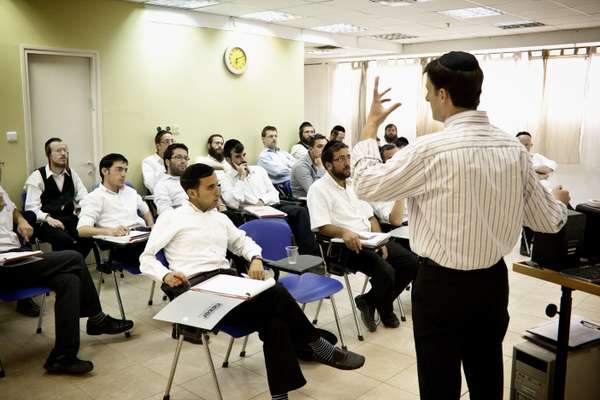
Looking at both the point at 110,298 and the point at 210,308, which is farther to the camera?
the point at 110,298

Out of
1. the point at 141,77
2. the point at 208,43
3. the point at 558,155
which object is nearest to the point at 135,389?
the point at 141,77

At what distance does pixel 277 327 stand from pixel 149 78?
180 inches

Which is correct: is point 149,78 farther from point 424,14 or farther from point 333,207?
point 424,14

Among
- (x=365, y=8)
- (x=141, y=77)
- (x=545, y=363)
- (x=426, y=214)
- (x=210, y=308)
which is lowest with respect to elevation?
(x=545, y=363)

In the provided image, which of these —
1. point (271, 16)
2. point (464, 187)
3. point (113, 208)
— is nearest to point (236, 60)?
point (271, 16)

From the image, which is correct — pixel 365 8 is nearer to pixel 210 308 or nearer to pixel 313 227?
pixel 313 227

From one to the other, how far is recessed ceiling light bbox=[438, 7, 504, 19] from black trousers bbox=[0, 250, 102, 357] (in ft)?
19.0

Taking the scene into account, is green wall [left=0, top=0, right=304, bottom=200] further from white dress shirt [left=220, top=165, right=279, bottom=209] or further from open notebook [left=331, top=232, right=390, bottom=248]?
open notebook [left=331, top=232, right=390, bottom=248]

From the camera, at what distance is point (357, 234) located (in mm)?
3816

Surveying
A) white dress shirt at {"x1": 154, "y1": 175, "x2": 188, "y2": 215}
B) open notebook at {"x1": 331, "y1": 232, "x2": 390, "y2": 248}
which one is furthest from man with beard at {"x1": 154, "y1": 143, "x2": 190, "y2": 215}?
open notebook at {"x1": 331, "y1": 232, "x2": 390, "y2": 248}

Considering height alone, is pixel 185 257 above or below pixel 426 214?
below

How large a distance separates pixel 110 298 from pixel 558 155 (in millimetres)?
7596

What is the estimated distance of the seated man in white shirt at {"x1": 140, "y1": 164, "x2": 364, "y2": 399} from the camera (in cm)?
275

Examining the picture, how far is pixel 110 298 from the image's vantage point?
15.4ft
